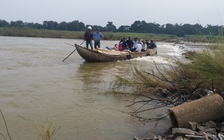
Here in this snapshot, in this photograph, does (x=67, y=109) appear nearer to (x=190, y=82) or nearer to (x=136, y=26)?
(x=190, y=82)

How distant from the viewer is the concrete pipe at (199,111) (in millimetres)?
5211

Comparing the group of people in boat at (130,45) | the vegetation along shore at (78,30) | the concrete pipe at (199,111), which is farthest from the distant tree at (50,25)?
the concrete pipe at (199,111)

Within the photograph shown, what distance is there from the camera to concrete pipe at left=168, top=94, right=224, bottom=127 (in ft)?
17.1

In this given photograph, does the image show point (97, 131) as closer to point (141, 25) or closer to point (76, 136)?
point (76, 136)

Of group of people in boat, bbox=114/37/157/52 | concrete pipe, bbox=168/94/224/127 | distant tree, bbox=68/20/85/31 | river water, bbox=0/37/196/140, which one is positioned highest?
distant tree, bbox=68/20/85/31

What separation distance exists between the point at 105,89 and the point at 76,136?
4.10 m

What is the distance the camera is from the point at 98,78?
36.8ft

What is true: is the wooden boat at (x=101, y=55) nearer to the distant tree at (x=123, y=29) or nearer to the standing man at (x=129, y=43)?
the standing man at (x=129, y=43)

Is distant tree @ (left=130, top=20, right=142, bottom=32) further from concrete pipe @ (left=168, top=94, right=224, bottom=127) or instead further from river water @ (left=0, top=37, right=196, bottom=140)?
concrete pipe @ (left=168, top=94, right=224, bottom=127)

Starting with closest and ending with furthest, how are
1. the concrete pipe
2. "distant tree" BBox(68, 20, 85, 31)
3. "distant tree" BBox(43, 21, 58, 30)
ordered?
the concrete pipe → "distant tree" BBox(68, 20, 85, 31) → "distant tree" BBox(43, 21, 58, 30)

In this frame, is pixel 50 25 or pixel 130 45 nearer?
pixel 130 45

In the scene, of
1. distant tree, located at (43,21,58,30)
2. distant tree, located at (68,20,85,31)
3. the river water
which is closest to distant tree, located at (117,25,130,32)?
distant tree, located at (68,20,85,31)

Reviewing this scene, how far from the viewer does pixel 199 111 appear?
5312 millimetres

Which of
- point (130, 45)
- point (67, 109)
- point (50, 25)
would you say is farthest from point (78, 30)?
point (67, 109)
